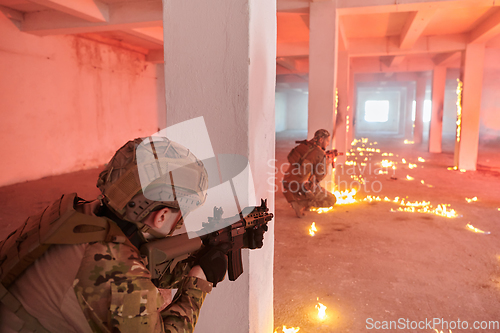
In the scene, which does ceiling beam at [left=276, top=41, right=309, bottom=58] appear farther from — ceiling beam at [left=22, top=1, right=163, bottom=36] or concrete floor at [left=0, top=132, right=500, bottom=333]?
concrete floor at [left=0, top=132, right=500, bottom=333]

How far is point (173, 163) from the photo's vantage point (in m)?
1.12

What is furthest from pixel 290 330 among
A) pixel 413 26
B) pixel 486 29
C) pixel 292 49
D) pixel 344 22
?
pixel 292 49

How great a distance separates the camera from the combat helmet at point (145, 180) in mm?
1083

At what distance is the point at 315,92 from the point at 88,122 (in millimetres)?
5406

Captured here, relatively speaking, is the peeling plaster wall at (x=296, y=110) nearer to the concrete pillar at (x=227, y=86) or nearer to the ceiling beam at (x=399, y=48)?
the ceiling beam at (x=399, y=48)

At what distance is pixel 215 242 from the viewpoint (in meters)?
1.36

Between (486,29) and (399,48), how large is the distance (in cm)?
183

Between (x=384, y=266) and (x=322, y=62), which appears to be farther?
(x=322, y=62)

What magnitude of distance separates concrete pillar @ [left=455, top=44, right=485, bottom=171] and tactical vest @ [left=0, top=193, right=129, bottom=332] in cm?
886

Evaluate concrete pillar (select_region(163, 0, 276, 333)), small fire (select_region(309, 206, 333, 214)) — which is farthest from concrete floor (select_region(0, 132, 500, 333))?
concrete pillar (select_region(163, 0, 276, 333))

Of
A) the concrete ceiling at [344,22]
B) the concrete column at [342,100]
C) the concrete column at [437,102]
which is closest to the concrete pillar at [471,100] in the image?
the concrete ceiling at [344,22]

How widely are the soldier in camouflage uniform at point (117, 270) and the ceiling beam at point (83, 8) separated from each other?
5104 mm

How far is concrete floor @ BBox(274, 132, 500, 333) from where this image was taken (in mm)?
2301

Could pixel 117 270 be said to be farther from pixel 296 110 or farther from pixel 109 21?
pixel 296 110
